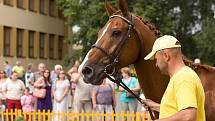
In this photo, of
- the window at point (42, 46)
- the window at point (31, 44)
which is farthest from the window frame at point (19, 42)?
the window at point (42, 46)

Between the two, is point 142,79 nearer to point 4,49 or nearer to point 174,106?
point 174,106

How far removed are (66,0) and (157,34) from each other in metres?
33.7

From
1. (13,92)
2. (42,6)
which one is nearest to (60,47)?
(42,6)

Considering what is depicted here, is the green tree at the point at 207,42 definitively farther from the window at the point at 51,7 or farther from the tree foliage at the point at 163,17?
the window at the point at 51,7

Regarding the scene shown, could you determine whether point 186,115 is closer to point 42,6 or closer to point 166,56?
point 166,56

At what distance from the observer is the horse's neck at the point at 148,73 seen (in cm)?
599

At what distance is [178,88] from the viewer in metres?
3.83

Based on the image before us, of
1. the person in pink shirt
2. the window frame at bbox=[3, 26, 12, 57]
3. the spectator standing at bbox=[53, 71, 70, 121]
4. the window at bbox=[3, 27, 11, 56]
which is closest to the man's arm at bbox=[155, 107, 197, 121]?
the spectator standing at bbox=[53, 71, 70, 121]

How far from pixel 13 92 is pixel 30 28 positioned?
26353mm

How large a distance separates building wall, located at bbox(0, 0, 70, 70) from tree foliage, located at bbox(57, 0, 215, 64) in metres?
2.89

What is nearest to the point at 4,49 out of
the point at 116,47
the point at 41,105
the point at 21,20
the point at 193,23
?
the point at 21,20

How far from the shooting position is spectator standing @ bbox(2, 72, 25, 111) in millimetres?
16391

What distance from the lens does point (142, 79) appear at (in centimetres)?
609

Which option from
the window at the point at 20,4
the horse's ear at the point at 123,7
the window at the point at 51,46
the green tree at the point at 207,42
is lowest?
the horse's ear at the point at 123,7
